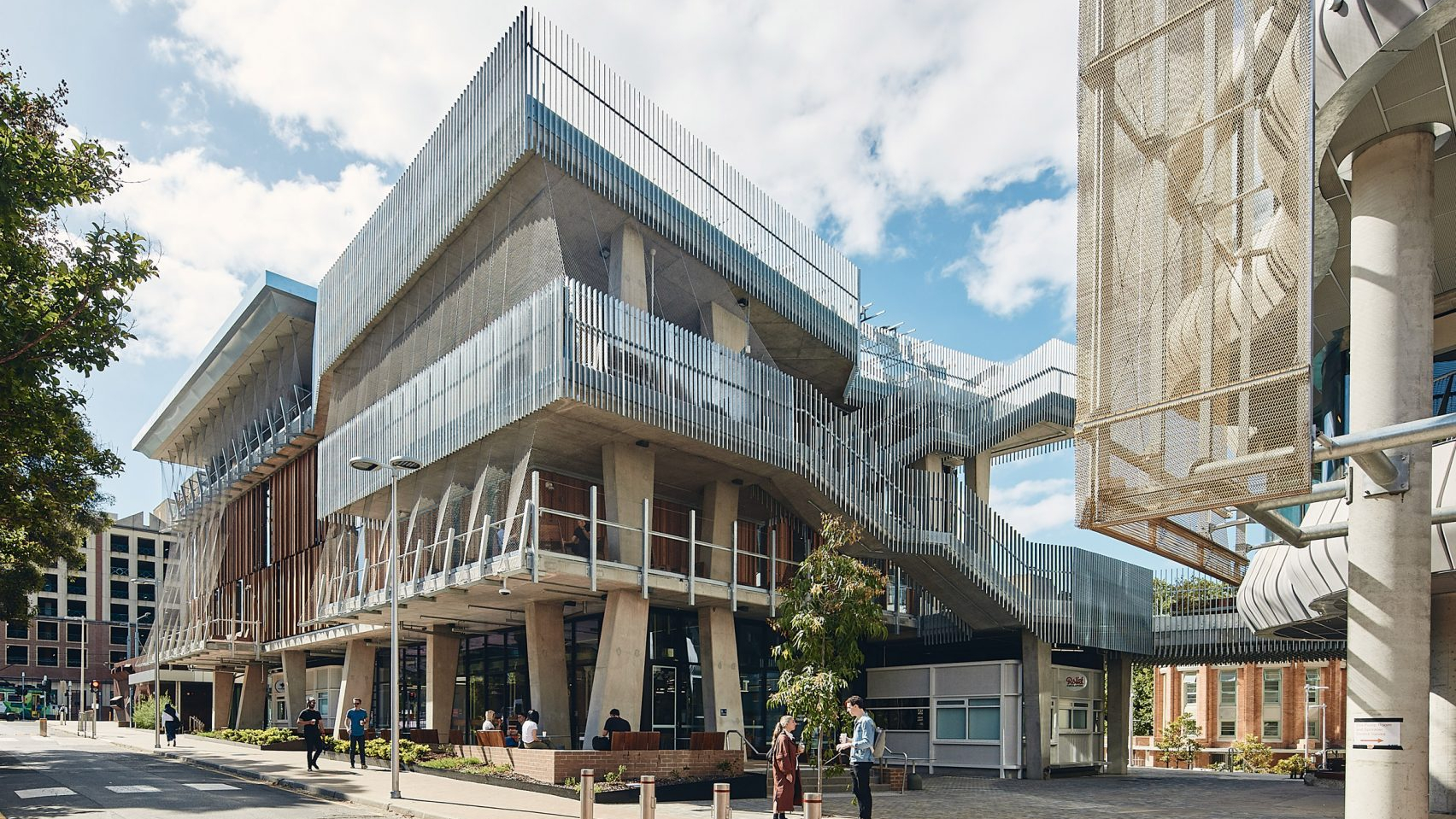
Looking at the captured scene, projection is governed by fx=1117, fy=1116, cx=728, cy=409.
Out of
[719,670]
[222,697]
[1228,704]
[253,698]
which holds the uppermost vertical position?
[719,670]

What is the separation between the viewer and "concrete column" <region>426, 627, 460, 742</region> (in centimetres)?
3225

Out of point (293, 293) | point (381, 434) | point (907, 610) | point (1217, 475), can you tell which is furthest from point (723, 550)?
point (293, 293)

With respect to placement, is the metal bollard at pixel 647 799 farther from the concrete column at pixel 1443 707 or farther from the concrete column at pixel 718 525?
the concrete column at pixel 1443 707

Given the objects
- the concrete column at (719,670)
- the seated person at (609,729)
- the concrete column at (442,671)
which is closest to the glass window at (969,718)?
the concrete column at (719,670)

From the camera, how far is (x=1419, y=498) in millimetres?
12227

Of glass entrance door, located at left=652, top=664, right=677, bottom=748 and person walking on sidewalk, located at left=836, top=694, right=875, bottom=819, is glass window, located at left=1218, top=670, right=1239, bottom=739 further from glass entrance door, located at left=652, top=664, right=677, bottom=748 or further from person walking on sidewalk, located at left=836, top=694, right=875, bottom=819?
person walking on sidewalk, located at left=836, top=694, right=875, bottom=819

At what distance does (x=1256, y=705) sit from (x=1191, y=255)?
63620mm

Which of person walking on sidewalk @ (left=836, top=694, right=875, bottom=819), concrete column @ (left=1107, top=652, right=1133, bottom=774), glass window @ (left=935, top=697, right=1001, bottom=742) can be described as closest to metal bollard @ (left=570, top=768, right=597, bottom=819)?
person walking on sidewalk @ (left=836, top=694, right=875, bottom=819)

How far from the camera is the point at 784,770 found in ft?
51.6

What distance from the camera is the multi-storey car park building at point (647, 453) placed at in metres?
24.1

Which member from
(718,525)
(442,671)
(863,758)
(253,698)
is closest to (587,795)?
(863,758)

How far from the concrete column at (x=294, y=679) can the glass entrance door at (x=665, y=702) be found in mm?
23042

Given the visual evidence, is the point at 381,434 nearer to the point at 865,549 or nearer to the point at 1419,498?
the point at 865,549

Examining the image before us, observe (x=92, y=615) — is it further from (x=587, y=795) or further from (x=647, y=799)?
(x=647, y=799)
